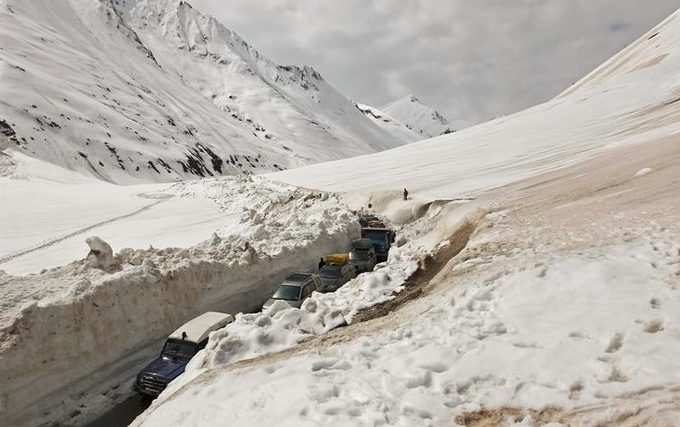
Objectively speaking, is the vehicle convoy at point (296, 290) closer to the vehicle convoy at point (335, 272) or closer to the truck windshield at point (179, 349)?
the vehicle convoy at point (335, 272)

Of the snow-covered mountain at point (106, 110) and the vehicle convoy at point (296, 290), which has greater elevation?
the snow-covered mountain at point (106, 110)

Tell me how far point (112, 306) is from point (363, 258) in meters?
9.06

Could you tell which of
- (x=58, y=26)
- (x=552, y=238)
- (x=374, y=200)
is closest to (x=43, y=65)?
(x=58, y=26)

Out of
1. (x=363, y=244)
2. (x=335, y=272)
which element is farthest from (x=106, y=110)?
(x=335, y=272)

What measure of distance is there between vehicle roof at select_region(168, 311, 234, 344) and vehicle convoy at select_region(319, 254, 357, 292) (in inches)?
147

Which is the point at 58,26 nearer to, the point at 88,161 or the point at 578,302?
the point at 88,161

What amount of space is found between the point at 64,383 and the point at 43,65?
100220mm

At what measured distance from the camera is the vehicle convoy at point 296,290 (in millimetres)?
13566

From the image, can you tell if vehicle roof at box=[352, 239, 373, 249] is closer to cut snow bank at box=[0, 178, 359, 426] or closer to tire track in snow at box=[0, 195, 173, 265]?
cut snow bank at box=[0, 178, 359, 426]

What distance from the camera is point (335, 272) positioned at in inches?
631

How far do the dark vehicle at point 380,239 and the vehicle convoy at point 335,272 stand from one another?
98.6 inches

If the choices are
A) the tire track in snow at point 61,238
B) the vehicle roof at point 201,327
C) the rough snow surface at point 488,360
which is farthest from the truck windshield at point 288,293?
the tire track in snow at point 61,238

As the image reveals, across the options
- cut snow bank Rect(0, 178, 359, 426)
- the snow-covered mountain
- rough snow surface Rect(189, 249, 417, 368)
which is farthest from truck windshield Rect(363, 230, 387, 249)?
the snow-covered mountain

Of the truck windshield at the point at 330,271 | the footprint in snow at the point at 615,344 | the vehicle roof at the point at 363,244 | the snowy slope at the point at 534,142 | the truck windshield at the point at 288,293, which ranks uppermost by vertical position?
the snowy slope at the point at 534,142
